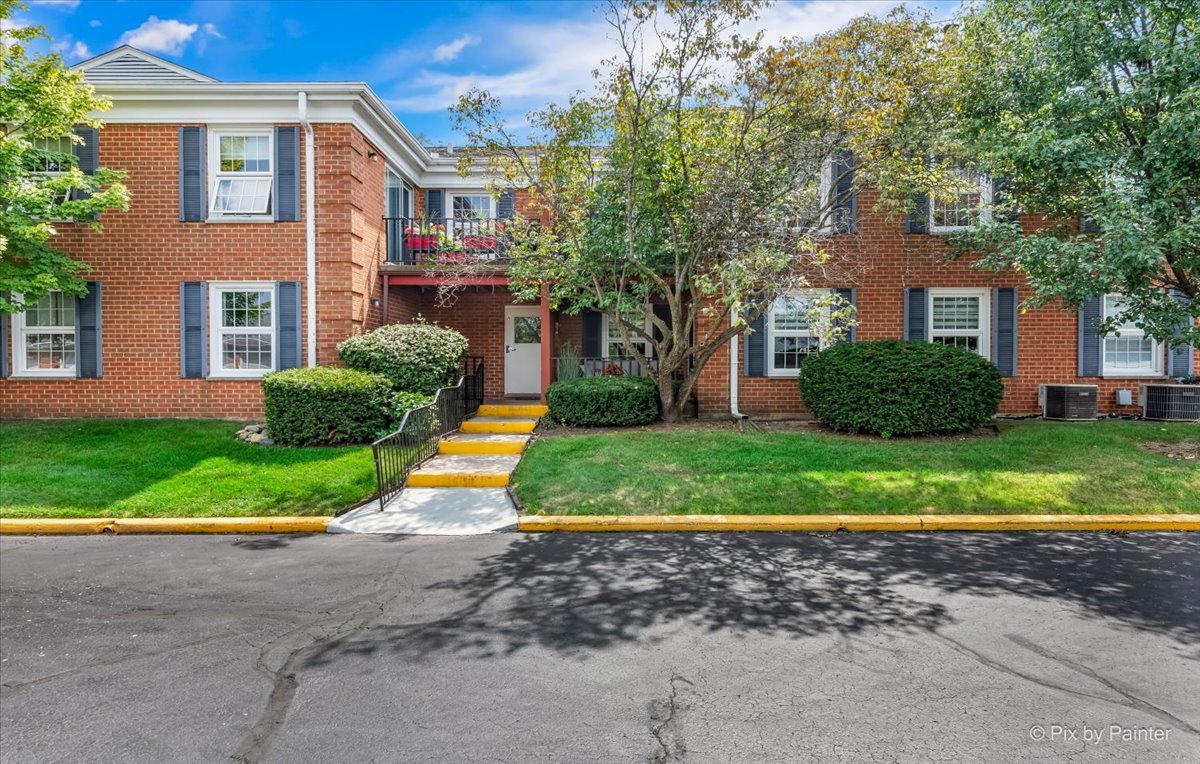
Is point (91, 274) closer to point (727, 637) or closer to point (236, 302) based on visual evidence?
point (236, 302)

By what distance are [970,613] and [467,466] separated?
6.41 m

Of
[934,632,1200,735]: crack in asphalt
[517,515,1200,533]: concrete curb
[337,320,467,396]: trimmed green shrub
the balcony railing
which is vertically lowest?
[934,632,1200,735]: crack in asphalt

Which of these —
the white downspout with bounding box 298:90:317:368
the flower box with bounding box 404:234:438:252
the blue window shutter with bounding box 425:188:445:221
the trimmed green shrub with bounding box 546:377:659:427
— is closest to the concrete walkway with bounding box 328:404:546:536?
the trimmed green shrub with bounding box 546:377:659:427

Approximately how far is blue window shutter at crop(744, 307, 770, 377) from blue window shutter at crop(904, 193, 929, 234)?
3113 millimetres

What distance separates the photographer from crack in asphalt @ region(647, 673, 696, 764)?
2.99 meters

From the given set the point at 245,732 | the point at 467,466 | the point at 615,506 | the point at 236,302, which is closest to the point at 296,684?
the point at 245,732

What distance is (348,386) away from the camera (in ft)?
32.8

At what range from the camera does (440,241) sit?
12383 mm

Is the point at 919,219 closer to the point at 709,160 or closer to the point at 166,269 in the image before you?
the point at 709,160

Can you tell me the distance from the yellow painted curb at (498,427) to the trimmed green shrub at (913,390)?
506 centimetres

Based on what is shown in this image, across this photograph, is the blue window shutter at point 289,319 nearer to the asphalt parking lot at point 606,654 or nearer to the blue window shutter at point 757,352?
the asphalt parking lot at point 606,654

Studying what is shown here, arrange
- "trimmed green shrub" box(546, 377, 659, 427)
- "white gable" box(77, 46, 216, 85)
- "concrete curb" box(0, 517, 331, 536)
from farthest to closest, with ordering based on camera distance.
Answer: "white gable" box(77, 46, 216, 85), "trimmed green shrub" box(546, 377, 659, 427), "concrete curb" box(0, 517, 331, 536)

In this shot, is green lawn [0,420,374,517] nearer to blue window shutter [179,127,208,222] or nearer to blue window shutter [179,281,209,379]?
blue window shutter [179,281,209,379]

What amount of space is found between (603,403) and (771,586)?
6211 mm
